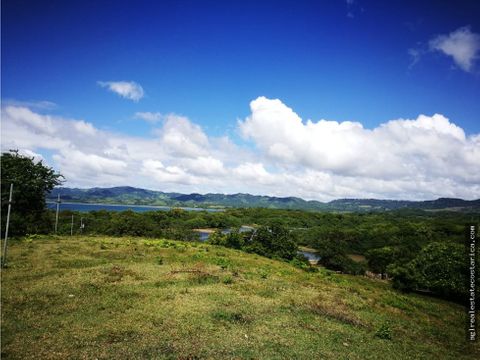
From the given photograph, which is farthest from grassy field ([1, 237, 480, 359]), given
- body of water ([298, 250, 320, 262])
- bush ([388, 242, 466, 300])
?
body of water ([298, 250, 320, 262])

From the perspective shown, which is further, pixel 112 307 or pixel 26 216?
pixel 26 216

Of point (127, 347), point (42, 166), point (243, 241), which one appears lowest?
point (243, 241)

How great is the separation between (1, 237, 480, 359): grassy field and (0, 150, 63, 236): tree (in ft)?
65.3

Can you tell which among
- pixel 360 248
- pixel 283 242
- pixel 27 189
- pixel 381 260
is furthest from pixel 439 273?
pixel 360 248

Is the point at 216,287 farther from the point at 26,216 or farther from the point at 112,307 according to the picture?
the point at 26,216

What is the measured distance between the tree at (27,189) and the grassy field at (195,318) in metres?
19.9

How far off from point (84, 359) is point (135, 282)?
12323 mm

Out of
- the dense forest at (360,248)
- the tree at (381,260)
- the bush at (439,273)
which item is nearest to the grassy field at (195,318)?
the bush at (439,273)

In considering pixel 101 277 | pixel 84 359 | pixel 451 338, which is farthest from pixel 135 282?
pixel 451 338

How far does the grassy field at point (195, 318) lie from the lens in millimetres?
13211

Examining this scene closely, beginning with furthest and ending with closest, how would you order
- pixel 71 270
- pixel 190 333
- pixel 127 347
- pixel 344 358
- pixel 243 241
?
pixel 243 241 < pixel 71 270 < pixel 190 333 < pixel 344 358 < pixel 127 347

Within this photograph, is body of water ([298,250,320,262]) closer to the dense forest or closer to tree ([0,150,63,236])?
the dense forest

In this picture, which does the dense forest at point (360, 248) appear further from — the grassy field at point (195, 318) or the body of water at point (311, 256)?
the grassy field at point (195, 318)

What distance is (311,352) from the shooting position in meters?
14.0
